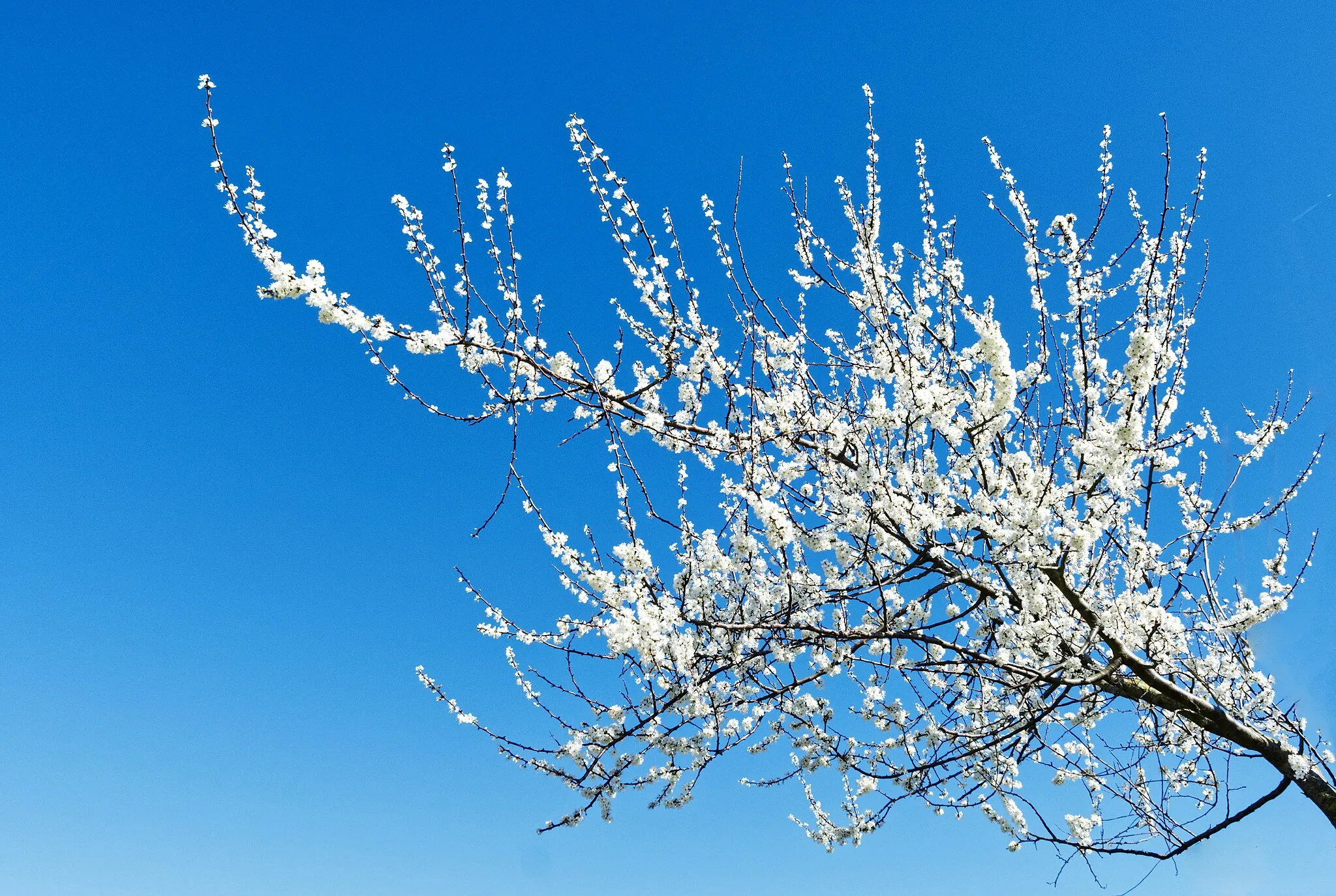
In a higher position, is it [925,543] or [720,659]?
[925,543]

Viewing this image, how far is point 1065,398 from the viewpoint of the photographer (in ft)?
14.6

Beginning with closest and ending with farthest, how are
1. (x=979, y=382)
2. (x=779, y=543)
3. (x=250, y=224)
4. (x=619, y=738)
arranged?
(x=250, y=224) < (x=779, y=543) < (x=979, y=382) < (x=619, y=738)

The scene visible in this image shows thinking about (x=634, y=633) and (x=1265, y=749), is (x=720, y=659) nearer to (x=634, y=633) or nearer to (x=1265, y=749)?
(x=634, y=633)

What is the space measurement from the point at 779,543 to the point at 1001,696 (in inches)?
73.7

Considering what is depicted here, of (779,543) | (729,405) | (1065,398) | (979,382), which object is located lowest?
(779,543)

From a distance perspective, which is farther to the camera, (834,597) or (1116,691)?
(1116,691)

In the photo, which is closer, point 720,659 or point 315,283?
point 315,283

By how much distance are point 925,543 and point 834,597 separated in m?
0.53

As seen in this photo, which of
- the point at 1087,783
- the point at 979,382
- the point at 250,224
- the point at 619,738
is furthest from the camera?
the point at 1087,783

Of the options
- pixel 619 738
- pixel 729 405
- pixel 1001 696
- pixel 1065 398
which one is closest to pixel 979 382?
pixel 1065 398

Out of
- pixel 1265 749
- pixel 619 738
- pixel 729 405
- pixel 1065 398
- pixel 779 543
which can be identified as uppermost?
pixel 1065 398

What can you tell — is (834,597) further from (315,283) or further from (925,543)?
(315,283)

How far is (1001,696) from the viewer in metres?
4.61

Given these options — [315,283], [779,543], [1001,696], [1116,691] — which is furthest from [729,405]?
[1116,691]
